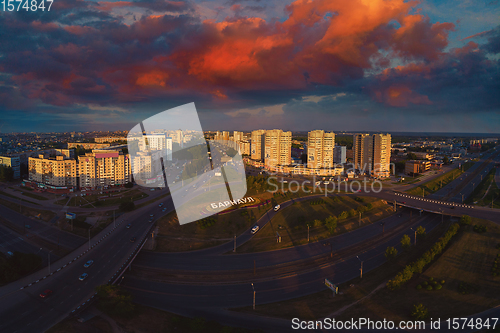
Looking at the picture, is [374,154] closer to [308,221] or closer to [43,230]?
[308,221]

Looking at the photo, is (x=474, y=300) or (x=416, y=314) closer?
(x=416, y=314)

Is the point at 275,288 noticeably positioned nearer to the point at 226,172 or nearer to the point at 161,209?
the point at 161,209

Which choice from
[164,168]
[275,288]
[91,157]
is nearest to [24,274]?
[275,288]

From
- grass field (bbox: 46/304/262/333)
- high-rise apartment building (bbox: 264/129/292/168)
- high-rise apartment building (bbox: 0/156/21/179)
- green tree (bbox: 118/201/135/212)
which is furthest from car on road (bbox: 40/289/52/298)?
high-rise apartment building (bbox: 264/129/292/168)

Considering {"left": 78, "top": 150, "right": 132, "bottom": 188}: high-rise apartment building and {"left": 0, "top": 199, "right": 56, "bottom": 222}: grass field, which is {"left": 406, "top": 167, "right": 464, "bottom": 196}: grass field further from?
{"left": 0, "top": 199, "right": 56, "bottom": 222}: grass field

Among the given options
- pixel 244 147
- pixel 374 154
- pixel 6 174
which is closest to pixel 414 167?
pixel 374 154

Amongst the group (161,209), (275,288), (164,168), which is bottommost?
(275,288)

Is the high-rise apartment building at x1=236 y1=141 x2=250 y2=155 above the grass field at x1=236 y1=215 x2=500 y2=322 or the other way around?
above
